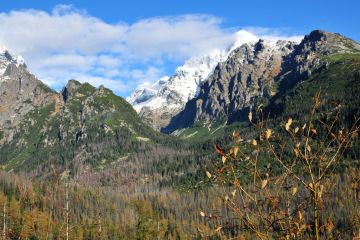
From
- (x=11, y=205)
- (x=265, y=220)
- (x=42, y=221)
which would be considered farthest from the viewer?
(x=11, y=205)

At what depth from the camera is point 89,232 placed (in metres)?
166

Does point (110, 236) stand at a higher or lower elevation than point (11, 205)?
lower

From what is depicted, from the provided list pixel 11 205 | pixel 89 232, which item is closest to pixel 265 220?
pixel 89 232

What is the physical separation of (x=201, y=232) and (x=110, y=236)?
170663mm

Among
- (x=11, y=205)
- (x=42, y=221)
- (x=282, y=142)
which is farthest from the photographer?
(x=11, y=205)

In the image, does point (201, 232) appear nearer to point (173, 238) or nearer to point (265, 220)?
point (265, 220)

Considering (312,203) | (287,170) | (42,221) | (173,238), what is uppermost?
(287,170)

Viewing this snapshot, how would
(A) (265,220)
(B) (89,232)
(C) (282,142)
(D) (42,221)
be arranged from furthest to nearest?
(B) (89,232)
(D) (42,221)
(C) (282,142)
(A) (265,220)

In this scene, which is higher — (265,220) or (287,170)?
(287,170)

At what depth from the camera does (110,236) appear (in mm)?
168875

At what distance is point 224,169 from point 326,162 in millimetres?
1444

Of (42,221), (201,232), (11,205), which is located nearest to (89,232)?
(42,221)

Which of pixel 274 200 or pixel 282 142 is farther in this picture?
pixel 282 142

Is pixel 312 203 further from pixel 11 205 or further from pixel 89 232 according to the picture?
pixel 11 205
